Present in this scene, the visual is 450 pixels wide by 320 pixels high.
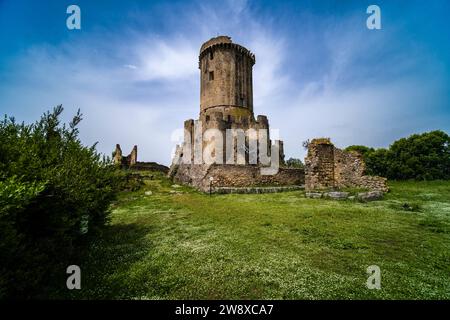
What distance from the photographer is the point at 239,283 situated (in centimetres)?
391

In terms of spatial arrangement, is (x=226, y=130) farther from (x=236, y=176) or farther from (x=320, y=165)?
(x=320, y=165)

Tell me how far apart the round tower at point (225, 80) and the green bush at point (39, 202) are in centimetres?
2616

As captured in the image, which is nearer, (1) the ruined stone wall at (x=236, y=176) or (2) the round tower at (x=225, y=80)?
(1) the ruined stone wall at (x=236, y=176)

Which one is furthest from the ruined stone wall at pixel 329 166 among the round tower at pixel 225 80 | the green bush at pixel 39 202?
the round tower at pixel 225 80

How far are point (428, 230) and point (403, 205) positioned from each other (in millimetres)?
3543

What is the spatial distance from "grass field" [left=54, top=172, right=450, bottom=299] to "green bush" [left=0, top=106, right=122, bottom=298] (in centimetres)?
71

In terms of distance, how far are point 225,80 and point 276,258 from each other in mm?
30922

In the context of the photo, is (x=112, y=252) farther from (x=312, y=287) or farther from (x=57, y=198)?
(x=312, y=287)

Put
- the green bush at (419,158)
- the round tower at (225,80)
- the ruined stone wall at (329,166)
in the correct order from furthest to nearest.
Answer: the round tower at (225,80)
the green bush at (419,158)
the ruined stone wall at (329,166)

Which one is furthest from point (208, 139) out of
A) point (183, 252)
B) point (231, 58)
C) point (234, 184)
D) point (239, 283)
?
point (239, 283)

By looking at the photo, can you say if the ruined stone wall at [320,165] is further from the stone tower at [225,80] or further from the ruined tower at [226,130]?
the stone tower at [225,80]

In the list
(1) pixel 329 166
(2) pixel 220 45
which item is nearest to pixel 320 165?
(1) pixel 329 166

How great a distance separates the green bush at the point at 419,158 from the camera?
2792cm

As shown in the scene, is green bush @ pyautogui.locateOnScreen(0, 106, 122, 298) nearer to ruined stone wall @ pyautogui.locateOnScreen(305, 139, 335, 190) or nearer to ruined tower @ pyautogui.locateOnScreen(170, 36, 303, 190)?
ruined stone wall @ pyautogui.locateOnScreen(305, 139, 335, 190)
